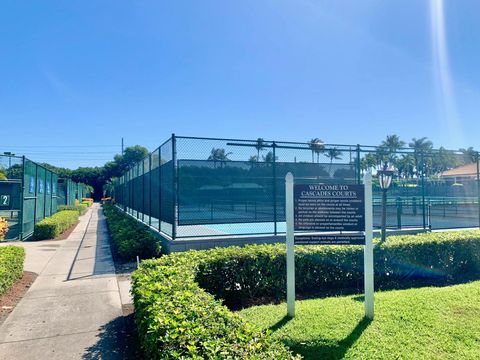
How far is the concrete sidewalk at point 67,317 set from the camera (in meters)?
3.52

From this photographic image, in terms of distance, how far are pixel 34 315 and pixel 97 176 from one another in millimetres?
66824

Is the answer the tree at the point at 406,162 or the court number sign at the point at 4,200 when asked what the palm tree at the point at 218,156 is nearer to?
the tree at the point at 406,162

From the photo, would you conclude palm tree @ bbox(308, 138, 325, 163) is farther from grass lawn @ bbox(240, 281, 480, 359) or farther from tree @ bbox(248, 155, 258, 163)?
grass lawn @ bbox(240, 281, 480, 359)

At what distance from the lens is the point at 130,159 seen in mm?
67625

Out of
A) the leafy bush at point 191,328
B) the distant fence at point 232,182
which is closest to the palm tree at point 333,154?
the distant fence at point 232,182

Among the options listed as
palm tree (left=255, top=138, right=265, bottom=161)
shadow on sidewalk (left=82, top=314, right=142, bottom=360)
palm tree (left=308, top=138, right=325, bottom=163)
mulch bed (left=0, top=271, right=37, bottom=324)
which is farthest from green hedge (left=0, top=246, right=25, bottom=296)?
palm tree (left=308, top=138, right=325, bottom=163)

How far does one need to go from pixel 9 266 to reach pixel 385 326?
564cm

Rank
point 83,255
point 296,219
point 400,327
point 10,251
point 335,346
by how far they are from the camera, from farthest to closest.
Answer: point 83,255 < point 10,251 < point 296,219 < point 400,327 < point 335,346

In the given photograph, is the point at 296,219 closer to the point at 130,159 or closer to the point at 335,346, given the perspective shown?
the point at 335,346

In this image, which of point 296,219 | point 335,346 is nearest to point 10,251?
point 296,219

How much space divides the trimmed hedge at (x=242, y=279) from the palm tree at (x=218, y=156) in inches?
132

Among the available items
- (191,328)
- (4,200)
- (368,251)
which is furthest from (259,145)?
(4,200)

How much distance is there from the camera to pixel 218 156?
333 inches

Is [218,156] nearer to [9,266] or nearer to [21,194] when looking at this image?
[9,266]
